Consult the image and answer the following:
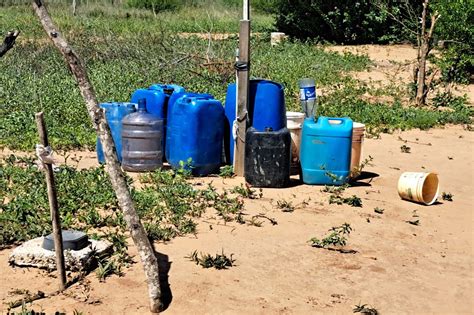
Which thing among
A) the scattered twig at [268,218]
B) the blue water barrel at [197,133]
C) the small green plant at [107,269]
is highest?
the blue water barrel at [197,133]

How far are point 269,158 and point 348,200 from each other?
0.92 meters

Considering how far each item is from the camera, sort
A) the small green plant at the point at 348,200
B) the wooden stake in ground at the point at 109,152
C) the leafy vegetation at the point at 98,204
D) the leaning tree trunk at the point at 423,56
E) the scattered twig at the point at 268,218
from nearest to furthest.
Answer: the wooden stake in ground at the point at 109,152 → the leafy vegetation at the point at 98,204 → the scattered twig at the point at 268,218 → the small green plant at the point at 348,200 → the leaning tree trunk at the point at 423,56

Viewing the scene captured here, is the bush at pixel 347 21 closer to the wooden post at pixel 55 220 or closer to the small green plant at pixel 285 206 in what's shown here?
the small green plant at pixel 285 206

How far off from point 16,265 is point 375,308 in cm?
237

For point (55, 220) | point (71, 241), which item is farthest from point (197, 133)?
point (55, 220)

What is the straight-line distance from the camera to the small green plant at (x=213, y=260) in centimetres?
510

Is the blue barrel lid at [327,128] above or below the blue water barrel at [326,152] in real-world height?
above

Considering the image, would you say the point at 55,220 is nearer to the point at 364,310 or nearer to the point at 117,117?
the point at 364,310

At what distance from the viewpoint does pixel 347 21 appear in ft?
68.7

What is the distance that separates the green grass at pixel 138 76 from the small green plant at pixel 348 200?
3.28m

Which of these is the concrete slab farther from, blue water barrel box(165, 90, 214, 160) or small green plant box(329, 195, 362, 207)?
blue water barrel box(165, 90, 214, 160)

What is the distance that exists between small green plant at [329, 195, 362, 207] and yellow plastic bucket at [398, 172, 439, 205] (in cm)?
51

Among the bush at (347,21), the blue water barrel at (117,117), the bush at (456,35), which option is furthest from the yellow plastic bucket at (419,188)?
the bush at (347,21)

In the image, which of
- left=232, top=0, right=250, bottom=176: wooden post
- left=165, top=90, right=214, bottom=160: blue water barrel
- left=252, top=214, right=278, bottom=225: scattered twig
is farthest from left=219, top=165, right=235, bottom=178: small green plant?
left=252, top=214, right=278, bottom=225: scattered twig
